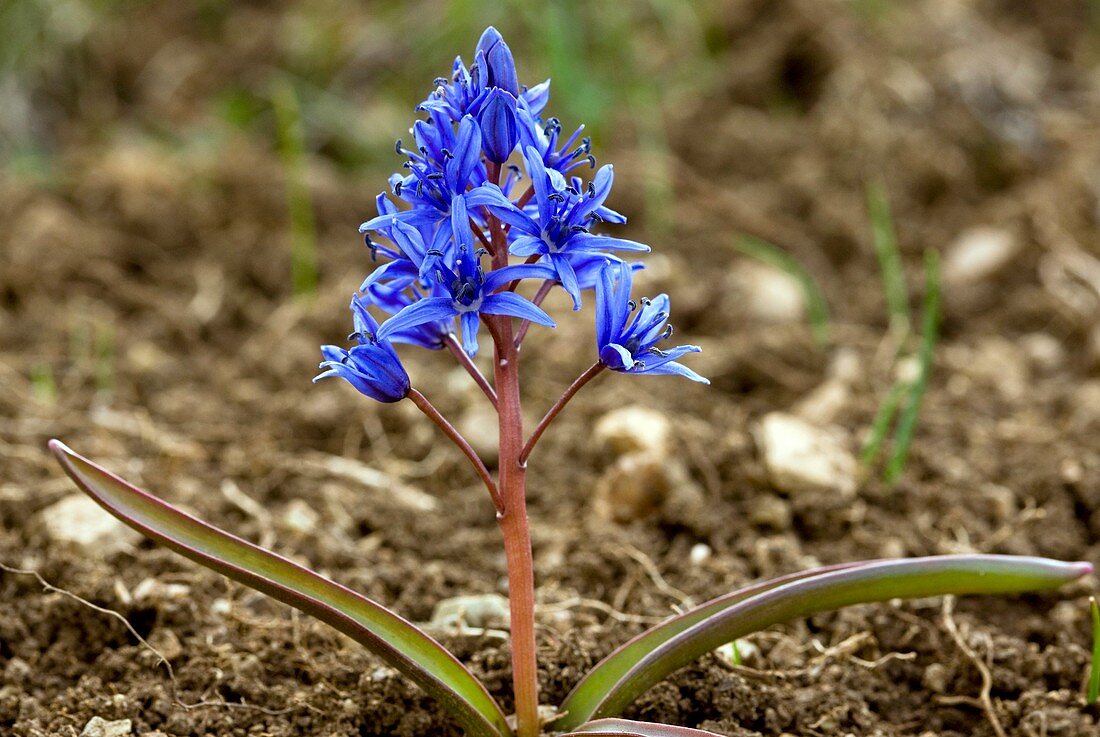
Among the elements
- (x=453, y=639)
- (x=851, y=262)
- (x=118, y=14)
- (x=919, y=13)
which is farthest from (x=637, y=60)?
(x=453, y=639)

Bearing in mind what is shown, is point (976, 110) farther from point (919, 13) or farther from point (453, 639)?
point (453, 639)

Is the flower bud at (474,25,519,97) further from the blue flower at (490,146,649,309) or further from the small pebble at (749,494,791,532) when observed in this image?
the small pebble at (749,494,791,532)

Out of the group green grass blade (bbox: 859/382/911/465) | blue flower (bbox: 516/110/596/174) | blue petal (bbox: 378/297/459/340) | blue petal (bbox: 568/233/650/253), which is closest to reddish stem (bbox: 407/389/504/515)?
blue petal (bbox: 378/297/459/340)

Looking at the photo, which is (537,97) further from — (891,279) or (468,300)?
(891,279)

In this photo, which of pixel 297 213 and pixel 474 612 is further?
pixel 297 213

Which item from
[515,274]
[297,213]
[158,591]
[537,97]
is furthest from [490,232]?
[297,213]

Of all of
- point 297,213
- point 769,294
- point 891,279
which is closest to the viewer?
point 891,279
